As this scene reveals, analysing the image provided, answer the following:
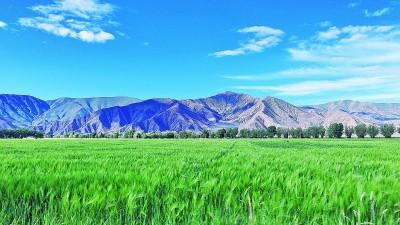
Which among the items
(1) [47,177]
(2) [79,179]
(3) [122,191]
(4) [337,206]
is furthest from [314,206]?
(1) [47,177]

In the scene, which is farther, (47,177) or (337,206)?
(47,177)

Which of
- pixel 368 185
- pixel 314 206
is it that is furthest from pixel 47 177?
pixel 368 185

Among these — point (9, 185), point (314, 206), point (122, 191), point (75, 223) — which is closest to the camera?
point (75, 223)

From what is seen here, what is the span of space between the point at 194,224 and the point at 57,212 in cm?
220

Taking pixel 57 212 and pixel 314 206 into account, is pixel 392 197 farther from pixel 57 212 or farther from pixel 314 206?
pixel 57 212

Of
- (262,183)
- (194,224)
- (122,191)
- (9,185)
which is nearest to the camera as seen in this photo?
(194,224)

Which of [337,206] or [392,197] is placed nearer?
[337,206]

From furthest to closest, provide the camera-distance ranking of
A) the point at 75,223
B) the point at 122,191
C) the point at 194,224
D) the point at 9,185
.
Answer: the point at 9,185, the point at 122,191, the point at 75,223, the point at 194,224

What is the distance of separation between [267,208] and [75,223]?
2.51 meters

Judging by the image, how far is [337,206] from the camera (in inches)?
229

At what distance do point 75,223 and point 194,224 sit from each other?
158 centimetres

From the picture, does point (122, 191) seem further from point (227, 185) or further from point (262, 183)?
point (262, 183)

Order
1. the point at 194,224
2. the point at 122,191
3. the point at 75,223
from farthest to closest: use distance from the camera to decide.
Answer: the point at 122,191, the point at 75,223, the point at 194,224

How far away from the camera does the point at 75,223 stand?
5.30m
